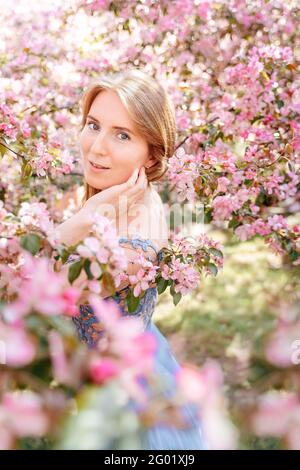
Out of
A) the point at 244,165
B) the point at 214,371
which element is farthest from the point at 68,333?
the point at 244,165

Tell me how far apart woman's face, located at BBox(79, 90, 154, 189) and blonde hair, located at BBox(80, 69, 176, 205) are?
27mm

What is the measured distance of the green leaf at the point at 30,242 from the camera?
1.35 metres

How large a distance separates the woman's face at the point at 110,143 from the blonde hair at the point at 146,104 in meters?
0.03

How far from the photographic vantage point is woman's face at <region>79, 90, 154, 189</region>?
2.09 metres

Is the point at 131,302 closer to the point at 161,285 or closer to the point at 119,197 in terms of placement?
the point at 161,285

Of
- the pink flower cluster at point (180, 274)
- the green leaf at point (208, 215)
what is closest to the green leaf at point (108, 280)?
the pink flower cluster at point (180, 274)

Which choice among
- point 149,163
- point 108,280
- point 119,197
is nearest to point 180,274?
point 119,197

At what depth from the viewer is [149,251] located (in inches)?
81.4

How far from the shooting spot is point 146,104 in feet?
6.90

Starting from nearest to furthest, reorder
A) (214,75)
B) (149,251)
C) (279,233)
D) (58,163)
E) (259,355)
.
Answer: (259,355), (149,251), (58,163), (279,233), (214,75)

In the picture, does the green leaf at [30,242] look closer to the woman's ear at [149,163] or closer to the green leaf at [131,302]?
the green leaf at [131,302]

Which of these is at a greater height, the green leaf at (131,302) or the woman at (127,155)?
the woman at (127,155)

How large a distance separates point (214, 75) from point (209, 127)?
75cm

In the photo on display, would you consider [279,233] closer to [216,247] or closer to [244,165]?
[244,165]
